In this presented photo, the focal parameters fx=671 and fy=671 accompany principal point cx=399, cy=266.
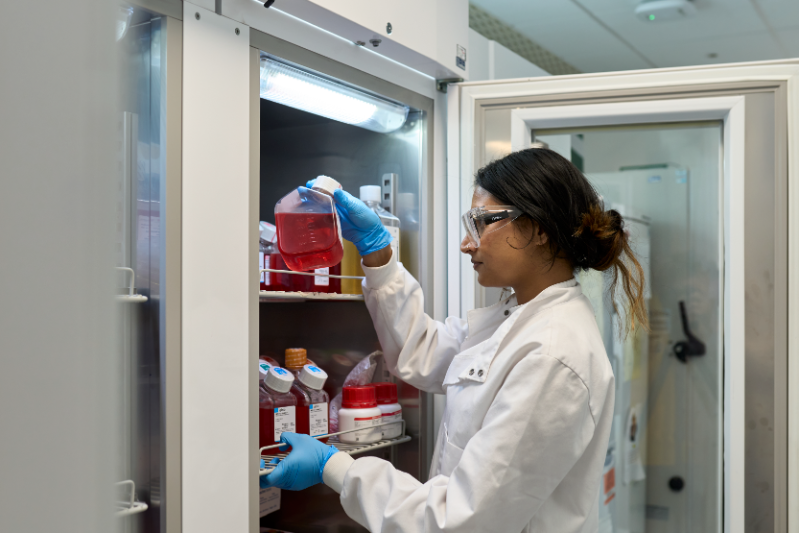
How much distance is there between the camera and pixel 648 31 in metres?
3.46

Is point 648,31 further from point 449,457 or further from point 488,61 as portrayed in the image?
point 449,457

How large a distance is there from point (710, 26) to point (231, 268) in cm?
309

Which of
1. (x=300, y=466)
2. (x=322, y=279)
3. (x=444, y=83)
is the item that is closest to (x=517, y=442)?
(x=300, y=466)

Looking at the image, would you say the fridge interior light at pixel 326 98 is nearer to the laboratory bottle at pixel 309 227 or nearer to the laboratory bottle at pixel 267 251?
the laboratory bottle at pixel 309 227

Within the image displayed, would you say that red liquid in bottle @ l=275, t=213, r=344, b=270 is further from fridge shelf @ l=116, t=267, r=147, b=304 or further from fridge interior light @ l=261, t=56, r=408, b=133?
fridge shelf @ l=116, t=267, r=147, b=304

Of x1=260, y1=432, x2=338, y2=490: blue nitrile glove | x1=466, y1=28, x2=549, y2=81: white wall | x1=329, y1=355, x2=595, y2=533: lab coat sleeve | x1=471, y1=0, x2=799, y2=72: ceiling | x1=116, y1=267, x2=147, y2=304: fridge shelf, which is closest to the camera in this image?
x1=116, y1=267, x2=147, y2=304: fridge shelf

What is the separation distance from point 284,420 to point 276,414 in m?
0.03

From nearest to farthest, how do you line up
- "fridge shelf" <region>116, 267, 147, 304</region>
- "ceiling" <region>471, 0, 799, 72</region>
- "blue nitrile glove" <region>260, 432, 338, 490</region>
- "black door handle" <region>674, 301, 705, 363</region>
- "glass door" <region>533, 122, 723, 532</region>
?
"fridge shelf" <region>116, 267, 147, 304</region> < "blue nitrile glove" <region>260, 432, 338, 490</region> < "glass door" <region>533, 122, 723, 532</region> < "black door handle" <region>674, 301, 705, 363</region> < "ceiling" <region>471, 0, 799, 72</region>

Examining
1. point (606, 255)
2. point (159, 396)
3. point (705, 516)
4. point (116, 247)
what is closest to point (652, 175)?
point (606, 255)

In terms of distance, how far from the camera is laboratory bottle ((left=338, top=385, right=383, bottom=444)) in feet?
5.51

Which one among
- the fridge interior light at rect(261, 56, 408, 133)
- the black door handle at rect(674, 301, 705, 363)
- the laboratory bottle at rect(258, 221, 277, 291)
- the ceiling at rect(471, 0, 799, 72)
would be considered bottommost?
the black door handle at rect(674, 301, 705, 363)

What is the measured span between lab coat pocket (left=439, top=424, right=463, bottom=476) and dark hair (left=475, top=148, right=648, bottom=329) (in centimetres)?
45

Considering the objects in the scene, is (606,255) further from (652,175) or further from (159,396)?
(159,396)

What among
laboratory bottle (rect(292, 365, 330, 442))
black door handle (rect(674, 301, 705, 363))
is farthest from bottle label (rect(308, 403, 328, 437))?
black door handle (rect(674, 301, 705, 363))
